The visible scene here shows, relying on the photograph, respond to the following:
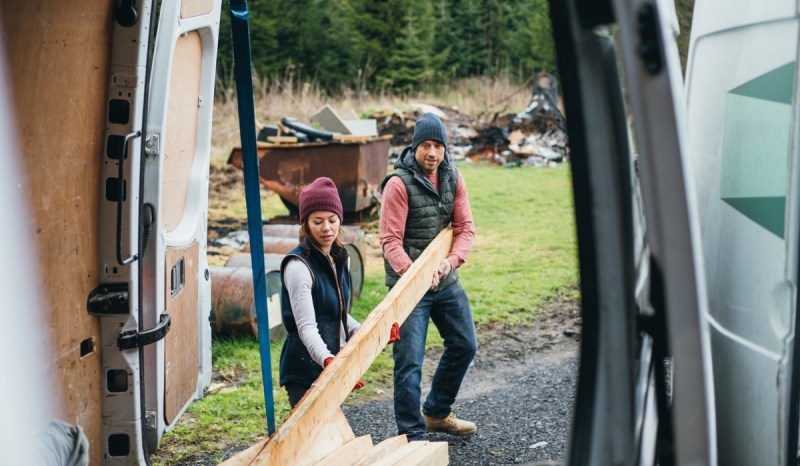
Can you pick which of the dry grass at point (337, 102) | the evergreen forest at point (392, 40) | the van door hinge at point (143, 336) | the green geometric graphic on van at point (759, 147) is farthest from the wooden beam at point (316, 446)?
the evergreen forest at point (392, 40)

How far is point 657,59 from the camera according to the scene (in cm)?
170

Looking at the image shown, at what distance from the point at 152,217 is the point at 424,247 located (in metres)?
1.66

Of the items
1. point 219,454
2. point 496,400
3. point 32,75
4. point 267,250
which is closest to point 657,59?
point 32,75

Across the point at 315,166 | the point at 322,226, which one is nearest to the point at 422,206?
the point at 322,226

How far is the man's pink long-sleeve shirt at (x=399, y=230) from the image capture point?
4.78 meters

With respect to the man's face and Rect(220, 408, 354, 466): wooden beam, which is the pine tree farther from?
Rect(220, 408, 354, 466): wooden beam

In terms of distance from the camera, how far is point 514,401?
234 inches

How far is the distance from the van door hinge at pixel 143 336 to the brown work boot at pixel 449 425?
6.12 ft

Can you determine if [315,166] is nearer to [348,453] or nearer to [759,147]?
[348,453]

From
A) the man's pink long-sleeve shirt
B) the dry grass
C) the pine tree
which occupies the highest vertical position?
the pine tree

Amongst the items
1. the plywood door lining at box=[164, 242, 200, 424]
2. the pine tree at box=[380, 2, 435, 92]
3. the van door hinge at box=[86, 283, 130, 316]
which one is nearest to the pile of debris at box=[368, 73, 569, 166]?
the pine tree at box=[380, 2, 435, 92]

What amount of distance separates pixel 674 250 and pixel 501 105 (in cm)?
2198

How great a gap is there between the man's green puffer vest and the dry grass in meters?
11.4

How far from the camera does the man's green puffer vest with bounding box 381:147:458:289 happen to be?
490cm
